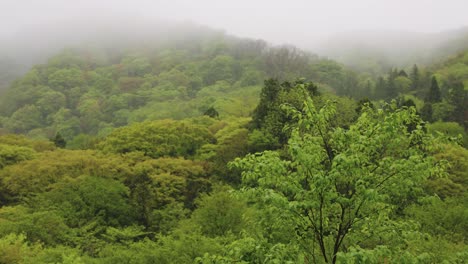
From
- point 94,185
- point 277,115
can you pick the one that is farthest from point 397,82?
point 94,185

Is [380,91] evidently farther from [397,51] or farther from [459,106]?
[397,51]

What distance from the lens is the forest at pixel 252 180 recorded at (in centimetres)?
827

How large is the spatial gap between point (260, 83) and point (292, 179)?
122m

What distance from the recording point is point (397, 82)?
95375 millimetres

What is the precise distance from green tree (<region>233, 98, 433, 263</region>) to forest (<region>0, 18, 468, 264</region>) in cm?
4

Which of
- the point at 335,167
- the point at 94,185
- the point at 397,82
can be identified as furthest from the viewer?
the point at 397,82

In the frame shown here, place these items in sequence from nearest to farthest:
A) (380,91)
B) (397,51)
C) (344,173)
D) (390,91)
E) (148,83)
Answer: (344,173), (390,91), (380,91), (148,83), (397,51)

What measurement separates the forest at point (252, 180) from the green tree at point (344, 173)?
0.12 feet

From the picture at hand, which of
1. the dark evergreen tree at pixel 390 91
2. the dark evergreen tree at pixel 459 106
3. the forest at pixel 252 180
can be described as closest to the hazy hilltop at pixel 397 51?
the forest at pixel 252 180

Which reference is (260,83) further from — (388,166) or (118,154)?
(388,166)

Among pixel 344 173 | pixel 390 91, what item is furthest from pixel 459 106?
pixel 344 173

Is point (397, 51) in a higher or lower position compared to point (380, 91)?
lower

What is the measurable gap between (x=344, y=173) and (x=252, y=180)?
39.2ft

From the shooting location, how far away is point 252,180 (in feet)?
64.5
